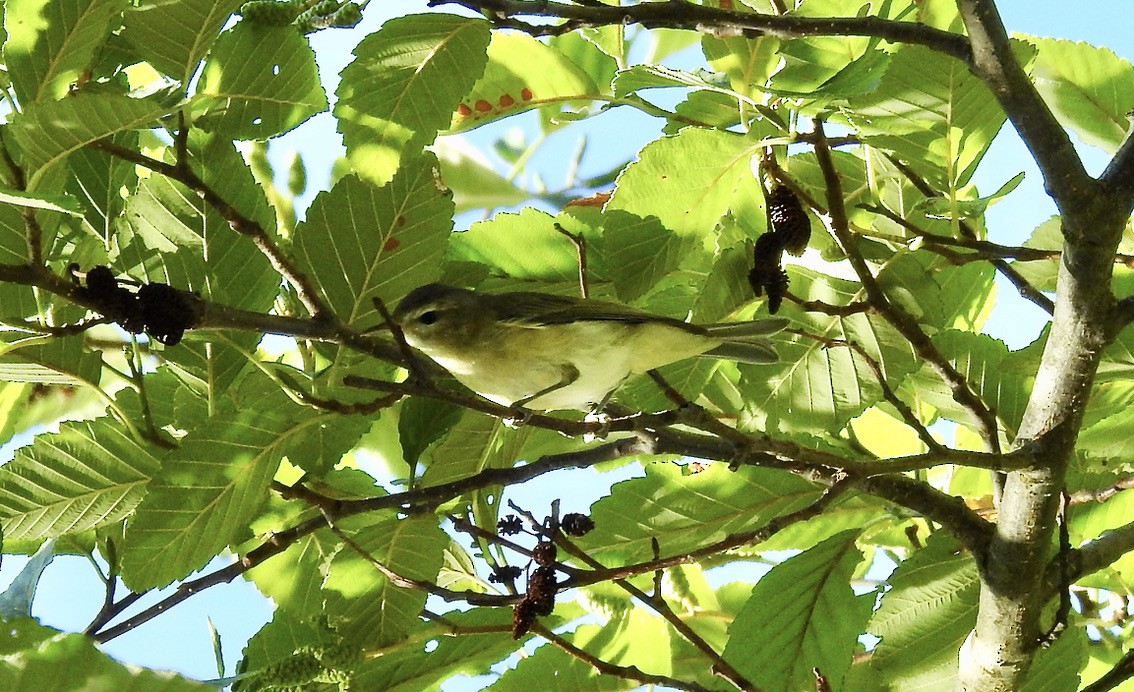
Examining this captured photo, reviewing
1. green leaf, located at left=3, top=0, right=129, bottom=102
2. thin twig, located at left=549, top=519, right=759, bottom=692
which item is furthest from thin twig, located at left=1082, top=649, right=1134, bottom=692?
green leaf, located at left=3, top=0, right=129, bottom=102

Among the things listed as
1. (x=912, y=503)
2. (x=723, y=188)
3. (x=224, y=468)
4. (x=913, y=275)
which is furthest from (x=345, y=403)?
(x=913, y=275)

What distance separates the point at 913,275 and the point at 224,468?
1274mm

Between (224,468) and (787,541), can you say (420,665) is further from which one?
(787,541)

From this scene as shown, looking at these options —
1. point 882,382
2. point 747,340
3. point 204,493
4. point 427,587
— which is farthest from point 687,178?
point 204,493

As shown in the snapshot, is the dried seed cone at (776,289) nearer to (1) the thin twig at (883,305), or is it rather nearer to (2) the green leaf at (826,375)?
(1) the thin twig at (883,305)

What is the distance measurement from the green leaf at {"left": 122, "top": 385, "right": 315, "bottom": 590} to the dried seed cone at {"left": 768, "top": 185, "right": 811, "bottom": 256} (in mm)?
831

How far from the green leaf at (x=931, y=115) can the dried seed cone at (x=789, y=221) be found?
0.17 meters

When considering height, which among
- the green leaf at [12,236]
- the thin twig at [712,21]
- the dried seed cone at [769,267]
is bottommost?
the dried seed cone at [769,267]

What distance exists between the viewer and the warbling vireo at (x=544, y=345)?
209 centimetres

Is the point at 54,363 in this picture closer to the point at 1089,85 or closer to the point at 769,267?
the point at 769,267

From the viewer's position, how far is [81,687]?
0.85 m

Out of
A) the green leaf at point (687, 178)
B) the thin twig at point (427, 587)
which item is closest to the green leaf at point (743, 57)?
the green leaf at point (687, 178)

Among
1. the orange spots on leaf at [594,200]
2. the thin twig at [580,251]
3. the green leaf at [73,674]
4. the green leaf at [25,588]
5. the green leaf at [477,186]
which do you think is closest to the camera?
the green leaf at [73,674]

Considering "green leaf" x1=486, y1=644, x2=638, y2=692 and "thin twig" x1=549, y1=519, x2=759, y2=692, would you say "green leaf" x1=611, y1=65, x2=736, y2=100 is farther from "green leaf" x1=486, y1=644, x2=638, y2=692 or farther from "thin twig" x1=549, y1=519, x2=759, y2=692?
"green leaf" x1=486, y1=644, x2=638, y2=692
